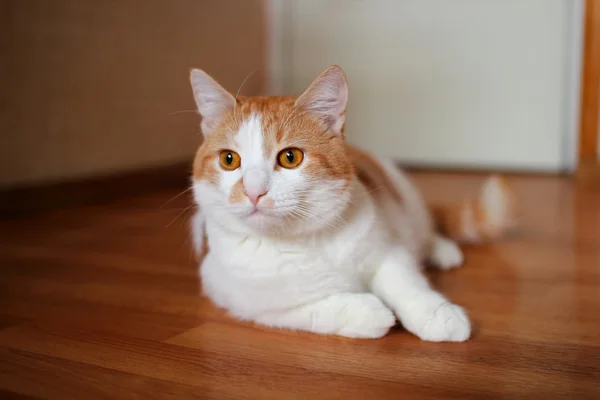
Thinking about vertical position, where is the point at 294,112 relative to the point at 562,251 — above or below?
above

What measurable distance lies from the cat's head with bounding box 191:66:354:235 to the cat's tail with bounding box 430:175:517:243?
0.79 meters

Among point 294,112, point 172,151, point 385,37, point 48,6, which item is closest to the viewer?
point 294,112

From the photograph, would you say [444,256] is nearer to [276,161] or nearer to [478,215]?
[478,215]

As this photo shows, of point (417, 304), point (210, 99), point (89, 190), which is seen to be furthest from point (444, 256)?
point (89, 190)

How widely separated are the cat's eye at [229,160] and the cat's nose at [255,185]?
0.24ft

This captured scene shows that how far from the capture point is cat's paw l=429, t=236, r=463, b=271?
5.55 feet

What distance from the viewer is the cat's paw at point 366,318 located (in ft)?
3.73

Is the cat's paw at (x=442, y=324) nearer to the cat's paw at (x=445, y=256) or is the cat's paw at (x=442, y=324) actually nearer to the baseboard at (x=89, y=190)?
the cat's paw at (x=445, y=256)

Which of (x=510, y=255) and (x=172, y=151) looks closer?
(x=510, y=255)

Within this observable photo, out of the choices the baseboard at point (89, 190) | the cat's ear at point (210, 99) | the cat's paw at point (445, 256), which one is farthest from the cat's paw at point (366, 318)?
the baseboard at point (89, 190)

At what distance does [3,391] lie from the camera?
96 cm

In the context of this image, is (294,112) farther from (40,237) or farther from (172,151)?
(172,151)

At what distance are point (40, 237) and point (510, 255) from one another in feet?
5.06

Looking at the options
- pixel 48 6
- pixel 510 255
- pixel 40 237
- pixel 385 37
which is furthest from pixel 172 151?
pixel 510 255
